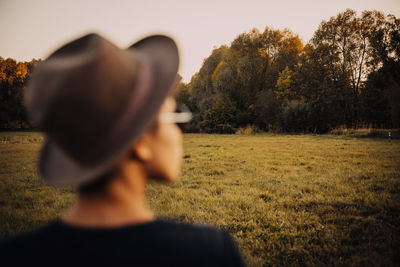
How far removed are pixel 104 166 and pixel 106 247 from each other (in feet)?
0.93

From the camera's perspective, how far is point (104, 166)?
84cm

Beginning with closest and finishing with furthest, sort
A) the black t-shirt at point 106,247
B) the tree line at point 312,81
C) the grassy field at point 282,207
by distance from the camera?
the black t-shirt at point 106,247, the grassy field at point 282,207, the tree line at point 312,81

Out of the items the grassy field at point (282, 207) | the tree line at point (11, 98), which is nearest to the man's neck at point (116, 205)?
the grassy field at point (282, 207)

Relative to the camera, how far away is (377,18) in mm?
30281

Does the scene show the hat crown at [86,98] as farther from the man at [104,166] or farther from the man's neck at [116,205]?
the man's neck at [116,205]

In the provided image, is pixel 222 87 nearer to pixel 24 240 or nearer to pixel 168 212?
pixel 168 212

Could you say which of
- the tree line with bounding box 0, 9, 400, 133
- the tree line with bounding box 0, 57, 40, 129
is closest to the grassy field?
the tree line with bounding box 0, 9, 400, 133

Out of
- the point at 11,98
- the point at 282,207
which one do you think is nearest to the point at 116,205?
the point at 282,207

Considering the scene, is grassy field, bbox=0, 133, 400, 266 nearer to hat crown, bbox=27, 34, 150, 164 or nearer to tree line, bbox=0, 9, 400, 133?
hat crown, bbox=27, 34, 150, 164

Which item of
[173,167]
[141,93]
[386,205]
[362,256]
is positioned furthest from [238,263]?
[386,205]

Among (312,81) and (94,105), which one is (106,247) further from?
(312,81)

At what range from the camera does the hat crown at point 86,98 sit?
2.71 ft

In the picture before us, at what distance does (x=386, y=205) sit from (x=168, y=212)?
441cm

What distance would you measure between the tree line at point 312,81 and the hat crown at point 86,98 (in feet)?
99.5
